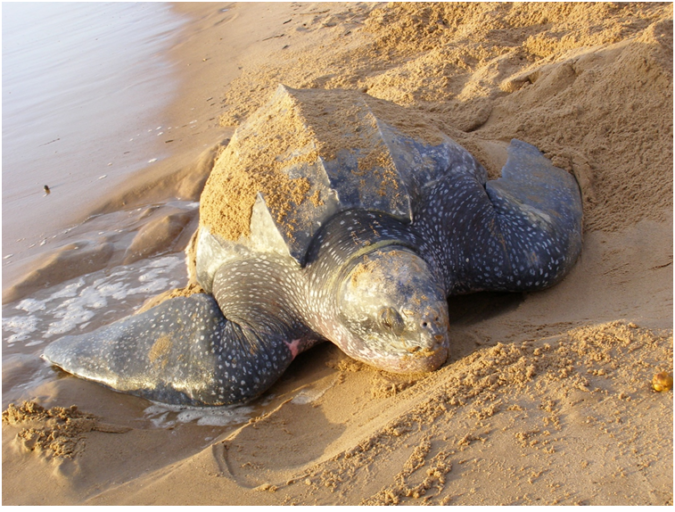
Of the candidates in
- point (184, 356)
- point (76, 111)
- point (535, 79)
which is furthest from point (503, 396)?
point (76, 111)

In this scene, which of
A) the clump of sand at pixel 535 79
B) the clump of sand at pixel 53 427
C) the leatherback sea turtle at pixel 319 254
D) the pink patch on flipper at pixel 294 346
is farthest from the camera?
the clump of sand at pixel 535 79

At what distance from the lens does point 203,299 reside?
2932mm

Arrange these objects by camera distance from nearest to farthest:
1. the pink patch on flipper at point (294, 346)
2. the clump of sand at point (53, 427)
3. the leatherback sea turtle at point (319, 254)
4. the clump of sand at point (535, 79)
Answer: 1. the clump of sand at point (53, 427)
2. the leatherback sea turtle at point (319, 254)
3. the pink patch on flipper at point (294, 346)
4. the clump of sand at point (535, 79)

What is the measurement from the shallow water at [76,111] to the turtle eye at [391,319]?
10.6ft

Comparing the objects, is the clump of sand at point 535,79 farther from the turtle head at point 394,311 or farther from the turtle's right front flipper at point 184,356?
the turtle's right front flipper at point 184,356

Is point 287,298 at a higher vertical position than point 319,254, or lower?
lower

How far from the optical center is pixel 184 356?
2717mm

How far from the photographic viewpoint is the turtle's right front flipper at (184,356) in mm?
2652

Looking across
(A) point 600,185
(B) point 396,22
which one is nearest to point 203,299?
(A) point 600,185

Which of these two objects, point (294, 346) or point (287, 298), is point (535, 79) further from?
point (294, 346)

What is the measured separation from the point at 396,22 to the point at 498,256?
15.9ft

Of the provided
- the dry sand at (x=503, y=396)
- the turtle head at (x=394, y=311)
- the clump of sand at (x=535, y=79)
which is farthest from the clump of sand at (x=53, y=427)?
the clump of sand at (x=535, y=79)

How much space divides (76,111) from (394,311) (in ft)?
20.4

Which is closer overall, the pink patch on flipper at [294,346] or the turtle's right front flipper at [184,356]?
the turtle's right front flipper at [184,356]
